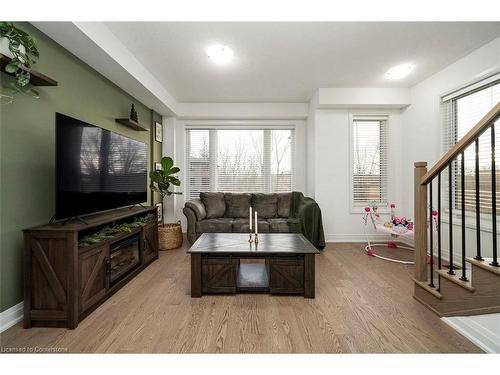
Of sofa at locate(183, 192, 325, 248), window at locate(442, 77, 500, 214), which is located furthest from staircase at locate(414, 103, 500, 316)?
sofa at locate(183, 192, 325, 248)

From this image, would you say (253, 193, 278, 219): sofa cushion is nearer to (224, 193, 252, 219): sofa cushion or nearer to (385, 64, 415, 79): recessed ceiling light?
(224, 193, 252, 219): sofa cushion

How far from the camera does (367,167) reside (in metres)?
4.25

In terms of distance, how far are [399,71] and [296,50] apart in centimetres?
172

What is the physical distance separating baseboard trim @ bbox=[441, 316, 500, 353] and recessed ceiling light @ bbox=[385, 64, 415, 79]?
3.10 meters

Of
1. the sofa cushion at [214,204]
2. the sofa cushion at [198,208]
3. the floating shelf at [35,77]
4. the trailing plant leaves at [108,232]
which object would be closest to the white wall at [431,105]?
the sofa cushion at [214,204]

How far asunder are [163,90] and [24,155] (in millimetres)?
2425

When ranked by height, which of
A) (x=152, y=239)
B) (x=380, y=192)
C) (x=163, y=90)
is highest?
(x=163, y=90)

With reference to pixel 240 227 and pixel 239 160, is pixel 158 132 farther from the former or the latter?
pixel 240 227

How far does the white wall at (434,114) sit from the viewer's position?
2.66 metres

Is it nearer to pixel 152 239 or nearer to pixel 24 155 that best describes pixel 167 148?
pixel 152 239

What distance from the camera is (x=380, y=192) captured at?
14.0 ft

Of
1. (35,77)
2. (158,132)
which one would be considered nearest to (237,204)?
(158,132)
